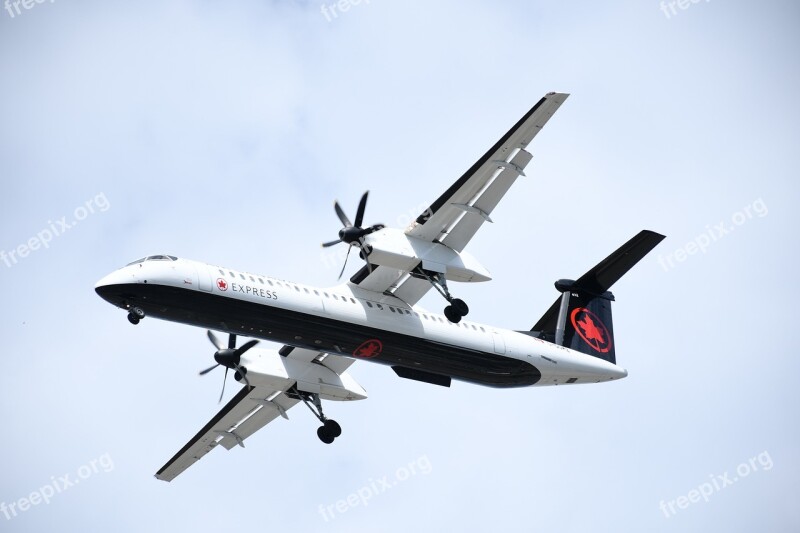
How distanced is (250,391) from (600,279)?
425 inches

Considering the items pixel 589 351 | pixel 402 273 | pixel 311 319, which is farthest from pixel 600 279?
pixel 311 319

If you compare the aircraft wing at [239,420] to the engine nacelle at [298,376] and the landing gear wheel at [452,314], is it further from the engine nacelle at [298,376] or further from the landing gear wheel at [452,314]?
the landing gear wheel at [452,314]

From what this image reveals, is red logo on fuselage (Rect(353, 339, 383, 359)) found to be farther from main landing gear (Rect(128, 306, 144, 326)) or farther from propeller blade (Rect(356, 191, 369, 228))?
main landing gear (Rect(128, 306, 144, 326))

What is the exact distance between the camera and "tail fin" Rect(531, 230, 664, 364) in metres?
29.9

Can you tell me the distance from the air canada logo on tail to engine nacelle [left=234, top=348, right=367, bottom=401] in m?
6.57

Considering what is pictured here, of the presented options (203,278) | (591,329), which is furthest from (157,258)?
(591,329)

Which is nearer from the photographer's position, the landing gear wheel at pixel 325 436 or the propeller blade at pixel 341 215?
the propeller blade at pixel 341 215

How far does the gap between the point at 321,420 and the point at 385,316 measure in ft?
14.7

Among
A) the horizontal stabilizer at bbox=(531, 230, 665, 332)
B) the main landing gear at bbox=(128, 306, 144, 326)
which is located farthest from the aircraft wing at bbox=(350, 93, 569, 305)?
the main landing gear at bbox=(128, 306, 144, 326)

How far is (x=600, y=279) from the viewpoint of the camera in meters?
31.1

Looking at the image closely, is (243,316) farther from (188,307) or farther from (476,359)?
(476,359)

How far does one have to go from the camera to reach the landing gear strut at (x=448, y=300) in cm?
2594

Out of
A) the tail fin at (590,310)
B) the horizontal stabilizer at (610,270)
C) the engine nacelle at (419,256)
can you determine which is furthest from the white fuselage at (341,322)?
the horizontal stabilizer at (610,270)

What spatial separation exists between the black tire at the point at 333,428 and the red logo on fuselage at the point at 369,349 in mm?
3315
